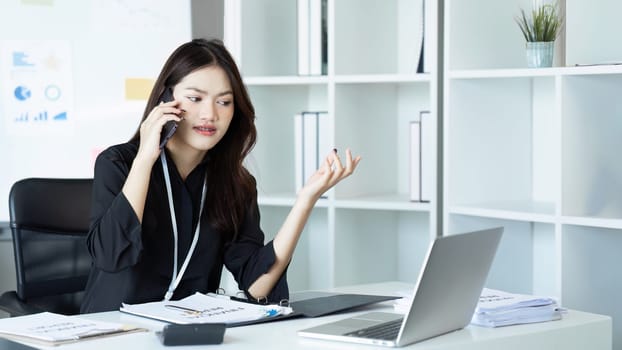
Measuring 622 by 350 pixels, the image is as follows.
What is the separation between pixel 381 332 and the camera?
5.83ft

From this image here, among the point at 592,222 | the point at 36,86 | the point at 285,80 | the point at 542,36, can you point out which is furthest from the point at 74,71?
the point at 592,222

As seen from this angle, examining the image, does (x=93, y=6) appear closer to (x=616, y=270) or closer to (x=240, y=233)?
(x=240, y=233)

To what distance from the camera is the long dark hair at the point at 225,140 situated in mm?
2459

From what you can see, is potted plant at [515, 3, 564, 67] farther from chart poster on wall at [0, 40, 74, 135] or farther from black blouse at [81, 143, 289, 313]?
chart poster on wall at [0, 40, 74, 135]

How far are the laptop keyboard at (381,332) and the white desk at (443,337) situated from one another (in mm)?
33

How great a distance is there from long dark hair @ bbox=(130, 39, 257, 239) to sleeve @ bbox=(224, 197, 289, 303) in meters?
0.03

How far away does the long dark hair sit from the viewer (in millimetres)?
2459

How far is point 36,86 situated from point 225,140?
3.64ft

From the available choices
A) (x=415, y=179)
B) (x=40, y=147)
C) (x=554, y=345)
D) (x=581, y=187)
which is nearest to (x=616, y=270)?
(x=581, y=187)

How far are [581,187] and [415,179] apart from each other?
608mm

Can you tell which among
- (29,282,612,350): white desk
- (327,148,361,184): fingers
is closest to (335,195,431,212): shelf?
(327,148,361,184): fingers

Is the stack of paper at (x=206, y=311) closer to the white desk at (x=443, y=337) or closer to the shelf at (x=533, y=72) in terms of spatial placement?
the white desk at (x=443, y=337)

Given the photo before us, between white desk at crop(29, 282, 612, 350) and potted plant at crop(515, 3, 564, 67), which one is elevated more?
potted plant at crop(515, 3, 564, 67)

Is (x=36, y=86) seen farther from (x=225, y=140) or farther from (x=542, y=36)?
(x=542, y=36)
